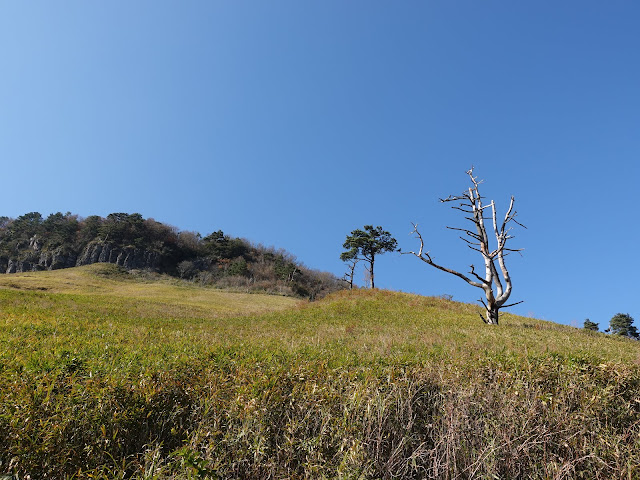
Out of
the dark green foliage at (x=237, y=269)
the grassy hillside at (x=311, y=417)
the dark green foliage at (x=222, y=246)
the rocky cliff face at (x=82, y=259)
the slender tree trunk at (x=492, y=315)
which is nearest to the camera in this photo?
the grassy hillside at (x=311, y=417)

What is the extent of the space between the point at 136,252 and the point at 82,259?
40.9 feet

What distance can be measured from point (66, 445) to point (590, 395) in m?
7.83

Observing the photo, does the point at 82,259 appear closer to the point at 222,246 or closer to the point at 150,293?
the point at 222,246

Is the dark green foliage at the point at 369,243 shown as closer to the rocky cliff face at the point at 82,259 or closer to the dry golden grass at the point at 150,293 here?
the dry golden grass at the point at 150,293

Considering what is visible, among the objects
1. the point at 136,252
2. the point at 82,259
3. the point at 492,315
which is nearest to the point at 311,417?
→ the point at 492,315

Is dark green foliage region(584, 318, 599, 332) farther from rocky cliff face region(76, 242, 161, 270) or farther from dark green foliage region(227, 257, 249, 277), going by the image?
rocky cliff face region(76, 242, 161, 270)

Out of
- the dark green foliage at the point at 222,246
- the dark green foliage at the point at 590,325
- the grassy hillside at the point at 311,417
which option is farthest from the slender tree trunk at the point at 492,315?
the dark green foliage at the point at 222,246

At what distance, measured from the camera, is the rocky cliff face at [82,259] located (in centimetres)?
8206

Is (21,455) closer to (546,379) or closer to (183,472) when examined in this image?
(183,472)

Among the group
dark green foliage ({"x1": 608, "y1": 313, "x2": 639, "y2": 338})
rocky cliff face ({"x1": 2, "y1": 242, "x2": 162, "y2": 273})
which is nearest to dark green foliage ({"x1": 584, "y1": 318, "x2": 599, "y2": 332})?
dark green foliage ({"x1": 608, "y1": 313, "x2": 639, "y2": 338})

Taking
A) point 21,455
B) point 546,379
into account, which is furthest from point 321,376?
point 546,379

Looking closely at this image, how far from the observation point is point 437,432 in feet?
16.0

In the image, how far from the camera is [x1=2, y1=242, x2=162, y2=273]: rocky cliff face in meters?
82.1

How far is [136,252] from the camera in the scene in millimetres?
87375
